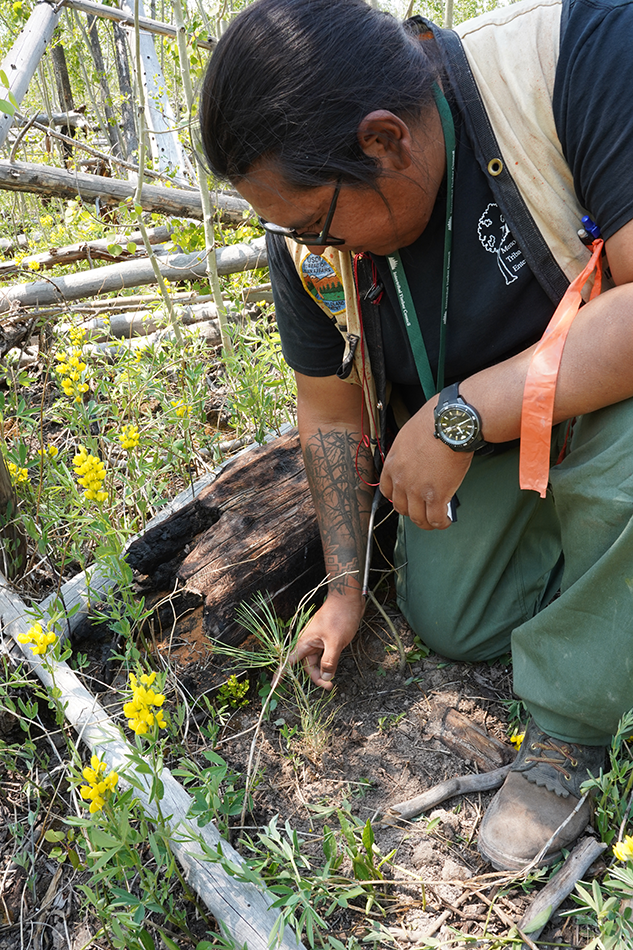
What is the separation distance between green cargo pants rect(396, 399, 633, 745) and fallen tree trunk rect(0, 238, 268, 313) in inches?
86.9

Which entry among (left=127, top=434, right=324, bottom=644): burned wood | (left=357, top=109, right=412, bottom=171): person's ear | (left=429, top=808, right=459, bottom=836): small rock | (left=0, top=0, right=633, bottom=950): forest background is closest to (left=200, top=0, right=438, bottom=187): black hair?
(left=357, top=109, right=412, bottom=171): person's ear

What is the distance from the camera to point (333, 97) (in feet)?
3.83

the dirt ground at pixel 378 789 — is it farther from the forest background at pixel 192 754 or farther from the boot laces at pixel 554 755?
the boot laces at pixel 554 755

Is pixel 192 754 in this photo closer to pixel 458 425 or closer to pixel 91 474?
pixel 91 474

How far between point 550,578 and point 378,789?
0.71 meters

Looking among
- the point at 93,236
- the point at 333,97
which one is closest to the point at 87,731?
the point at 333,97

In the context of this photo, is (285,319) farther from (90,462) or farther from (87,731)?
(87,731)

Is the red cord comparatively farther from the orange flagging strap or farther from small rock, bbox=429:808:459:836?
small rock, bbox=429:808:459:836

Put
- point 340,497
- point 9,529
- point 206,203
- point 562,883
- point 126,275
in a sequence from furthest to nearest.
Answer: point 126,275
point 206,203
point 9,529
point 340,497
point 562,883

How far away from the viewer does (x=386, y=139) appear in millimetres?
1232

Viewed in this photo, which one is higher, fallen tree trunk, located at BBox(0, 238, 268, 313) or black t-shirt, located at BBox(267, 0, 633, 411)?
black t-shirt, located at BBox(267, 0, 633, 411)

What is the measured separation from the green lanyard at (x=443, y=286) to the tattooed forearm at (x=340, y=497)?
1.08 ft

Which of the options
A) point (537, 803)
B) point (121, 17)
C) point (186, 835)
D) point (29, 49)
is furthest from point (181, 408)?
point (121, 17)

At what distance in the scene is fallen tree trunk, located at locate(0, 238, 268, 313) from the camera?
3.46m
